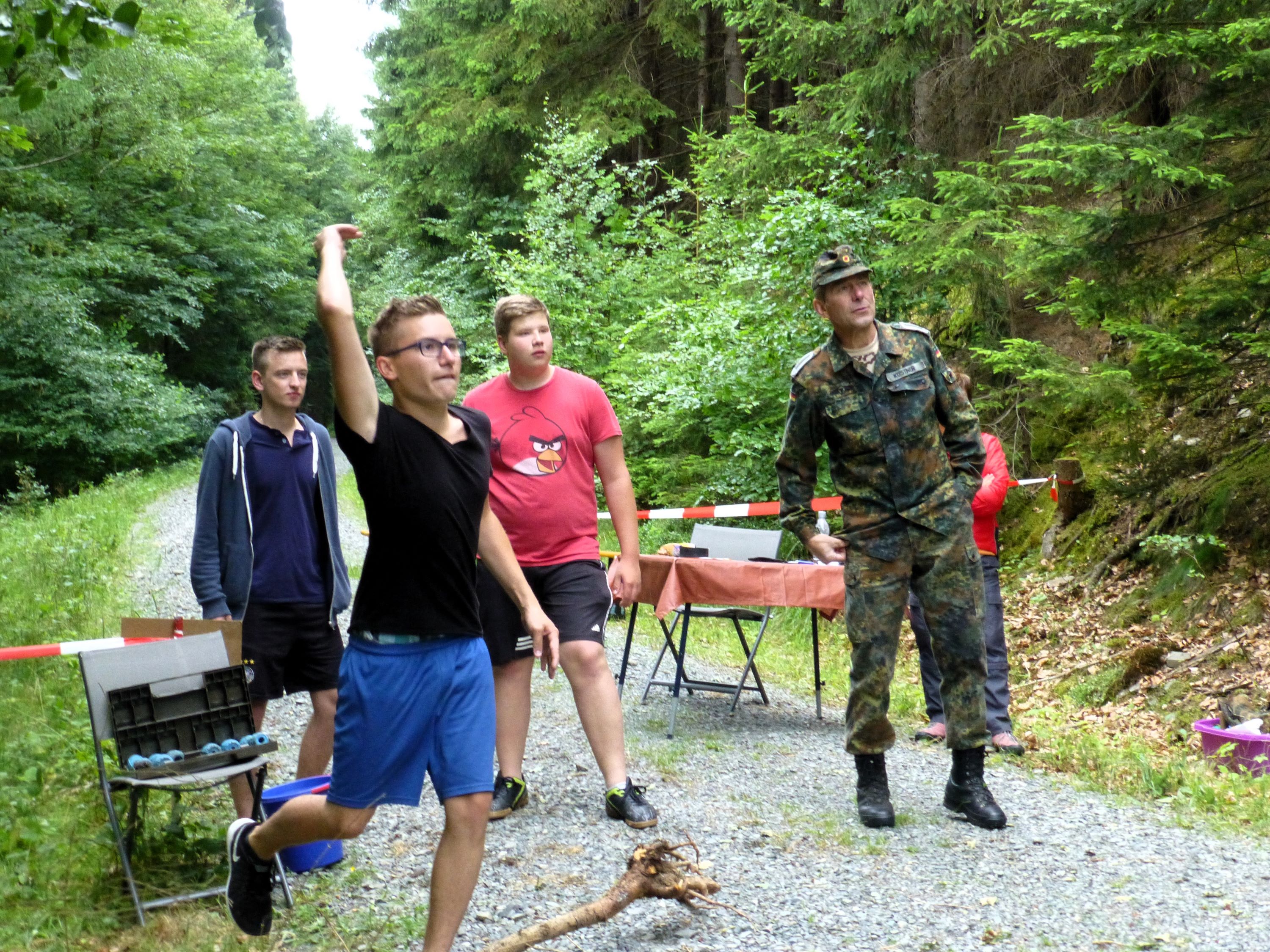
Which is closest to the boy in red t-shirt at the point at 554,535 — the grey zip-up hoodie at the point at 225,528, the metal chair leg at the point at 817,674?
the grey zip-up hoodie at the point at 225,528

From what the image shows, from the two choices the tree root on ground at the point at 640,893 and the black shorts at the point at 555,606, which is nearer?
the tree root on ground at the point at 640,893

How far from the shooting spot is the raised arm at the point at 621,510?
507 centimetres

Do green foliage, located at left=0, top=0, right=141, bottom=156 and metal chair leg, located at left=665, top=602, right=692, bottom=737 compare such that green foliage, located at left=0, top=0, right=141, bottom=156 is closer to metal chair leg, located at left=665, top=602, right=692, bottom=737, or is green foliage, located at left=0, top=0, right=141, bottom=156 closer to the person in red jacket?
metal chair leg, located at left=665, top=602, right=692, bottom=737

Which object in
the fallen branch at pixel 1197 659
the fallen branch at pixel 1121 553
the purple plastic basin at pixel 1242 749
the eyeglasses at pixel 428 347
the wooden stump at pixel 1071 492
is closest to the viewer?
the eyeglasses at pixel 428 347

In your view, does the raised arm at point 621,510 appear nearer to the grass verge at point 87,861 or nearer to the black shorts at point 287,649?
the black shorts at point 287,649

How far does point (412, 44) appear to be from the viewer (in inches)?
965

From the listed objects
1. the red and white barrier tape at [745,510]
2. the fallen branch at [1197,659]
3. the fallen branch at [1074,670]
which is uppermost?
the red and white barrier tape at [745,510]

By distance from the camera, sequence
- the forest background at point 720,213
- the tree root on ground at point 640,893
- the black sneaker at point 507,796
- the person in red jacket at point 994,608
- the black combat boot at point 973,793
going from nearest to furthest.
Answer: the tree root on ground at point 640,893, the black combat boot at point 973,793, the black sneaker at point 507,796, the person in red jacket at point 994,608, the forest background at point 720,213

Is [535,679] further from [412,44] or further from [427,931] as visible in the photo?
[412,44]

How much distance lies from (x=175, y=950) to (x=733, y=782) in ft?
9.12

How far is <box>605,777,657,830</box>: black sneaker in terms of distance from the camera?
492 centimetres

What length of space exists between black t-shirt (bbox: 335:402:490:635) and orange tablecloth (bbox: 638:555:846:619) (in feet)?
11.3

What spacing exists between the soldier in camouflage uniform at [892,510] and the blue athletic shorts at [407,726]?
2.10 m

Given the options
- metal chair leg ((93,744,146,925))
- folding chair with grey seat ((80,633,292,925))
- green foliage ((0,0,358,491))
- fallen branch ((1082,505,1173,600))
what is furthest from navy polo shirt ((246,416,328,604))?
green foliage ((0,0,358,491))
